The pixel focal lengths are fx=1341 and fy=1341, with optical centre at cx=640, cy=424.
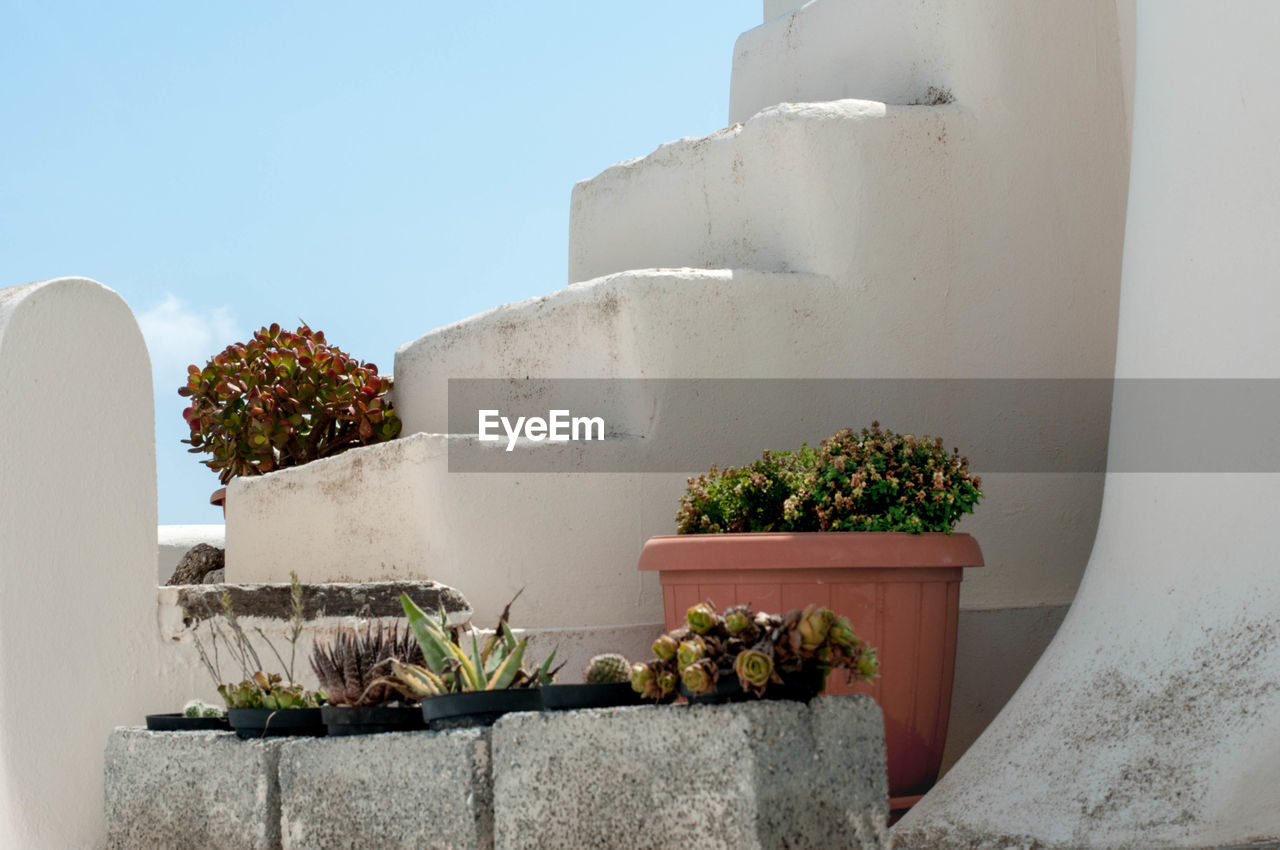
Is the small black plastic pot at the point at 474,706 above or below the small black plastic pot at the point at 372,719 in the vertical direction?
above

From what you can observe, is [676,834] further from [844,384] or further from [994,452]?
[994,452]

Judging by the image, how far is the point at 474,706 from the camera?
2492 millimetres

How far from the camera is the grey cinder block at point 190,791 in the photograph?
2.74 m

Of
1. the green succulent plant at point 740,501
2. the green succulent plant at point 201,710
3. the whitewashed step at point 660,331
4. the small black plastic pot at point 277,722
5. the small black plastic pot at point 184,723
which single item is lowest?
the small black plastic pot at point 184,723

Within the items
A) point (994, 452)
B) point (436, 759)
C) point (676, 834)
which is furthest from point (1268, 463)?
point (436, 759)

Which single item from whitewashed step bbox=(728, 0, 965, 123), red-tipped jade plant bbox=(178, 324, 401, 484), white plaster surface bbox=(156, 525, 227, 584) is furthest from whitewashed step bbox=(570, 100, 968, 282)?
white plaster surface bbox=(156, 525, 227, 584)

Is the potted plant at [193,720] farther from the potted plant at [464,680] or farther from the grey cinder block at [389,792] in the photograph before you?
the potted plant at [464,680]

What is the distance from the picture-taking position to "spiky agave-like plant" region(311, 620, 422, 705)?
2.67 m

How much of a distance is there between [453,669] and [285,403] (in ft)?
7.16

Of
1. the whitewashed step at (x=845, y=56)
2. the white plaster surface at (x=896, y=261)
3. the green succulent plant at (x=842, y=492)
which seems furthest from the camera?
the whitewashed step at (x=845, y=56)

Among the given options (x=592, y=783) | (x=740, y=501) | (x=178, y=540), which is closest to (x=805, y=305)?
(x=740, y=501)

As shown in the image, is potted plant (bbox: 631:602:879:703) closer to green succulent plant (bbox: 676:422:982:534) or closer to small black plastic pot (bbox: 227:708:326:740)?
small black plastic pot (bbox: 227:708:326:740)
